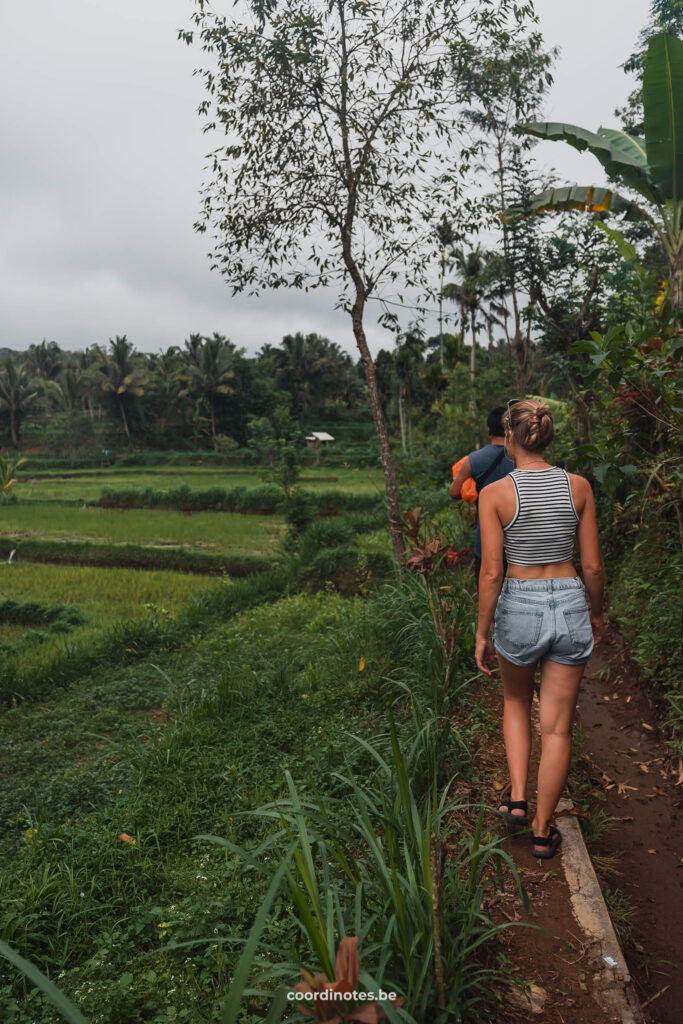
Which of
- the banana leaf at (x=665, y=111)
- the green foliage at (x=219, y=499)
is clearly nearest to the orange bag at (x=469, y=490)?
the banana leaf at (x=665, y=111)

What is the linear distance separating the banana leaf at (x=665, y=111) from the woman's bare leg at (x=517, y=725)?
4984mm

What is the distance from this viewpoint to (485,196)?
6.54 metres

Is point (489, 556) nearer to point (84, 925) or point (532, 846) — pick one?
point (532, 846)

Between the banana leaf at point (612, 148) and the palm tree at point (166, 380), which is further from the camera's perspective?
the palm tree at point (166, 380)

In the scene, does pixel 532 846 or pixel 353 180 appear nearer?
pixel 532 846

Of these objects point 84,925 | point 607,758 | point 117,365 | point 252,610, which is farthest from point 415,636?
point 117,365

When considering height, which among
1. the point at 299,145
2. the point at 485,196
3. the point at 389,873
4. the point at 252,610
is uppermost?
the point at 299,145

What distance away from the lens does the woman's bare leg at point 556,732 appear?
2211 millimetres

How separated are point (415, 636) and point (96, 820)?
1.97m

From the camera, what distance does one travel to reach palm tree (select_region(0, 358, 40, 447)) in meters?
12.1

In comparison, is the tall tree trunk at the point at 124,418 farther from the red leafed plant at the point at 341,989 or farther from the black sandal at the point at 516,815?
the red leafed plant at the point at 341,989

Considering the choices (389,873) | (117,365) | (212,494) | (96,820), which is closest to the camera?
(389,873)

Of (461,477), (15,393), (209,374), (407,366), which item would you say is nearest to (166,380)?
(209,374)

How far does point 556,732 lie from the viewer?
222cm
